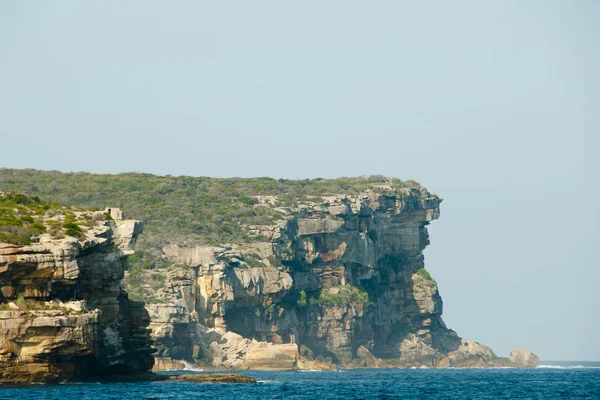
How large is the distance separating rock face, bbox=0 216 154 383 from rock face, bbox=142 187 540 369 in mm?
47233

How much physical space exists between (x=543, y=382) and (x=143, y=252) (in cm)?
6046

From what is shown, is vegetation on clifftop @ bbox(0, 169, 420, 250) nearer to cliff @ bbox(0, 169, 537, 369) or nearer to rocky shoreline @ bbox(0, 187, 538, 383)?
cliff @ bbox(0, 169, 537, 369)

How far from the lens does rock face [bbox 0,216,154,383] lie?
3297 inches

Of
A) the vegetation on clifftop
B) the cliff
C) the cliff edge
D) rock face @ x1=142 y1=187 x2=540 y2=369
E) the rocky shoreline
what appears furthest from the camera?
the vegetation on clifftop

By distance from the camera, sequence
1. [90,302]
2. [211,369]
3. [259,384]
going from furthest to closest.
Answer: [211,369] → [259,384] → [90,302]

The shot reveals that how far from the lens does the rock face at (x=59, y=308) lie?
83750 mm

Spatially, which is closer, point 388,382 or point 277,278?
point 388,382

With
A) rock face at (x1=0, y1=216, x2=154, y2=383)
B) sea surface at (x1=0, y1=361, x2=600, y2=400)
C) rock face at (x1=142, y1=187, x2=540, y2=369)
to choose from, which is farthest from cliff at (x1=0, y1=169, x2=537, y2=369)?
rock face at (x1=0, y1=216, x2=154, y2=383)

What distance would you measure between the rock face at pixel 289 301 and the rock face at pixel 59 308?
155 feet

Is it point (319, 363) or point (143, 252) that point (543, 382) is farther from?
point (143, 252)

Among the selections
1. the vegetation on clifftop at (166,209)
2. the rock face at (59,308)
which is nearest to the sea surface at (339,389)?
the rock face at (59,308)

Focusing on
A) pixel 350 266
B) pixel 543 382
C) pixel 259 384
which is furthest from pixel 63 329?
pixel 350 266

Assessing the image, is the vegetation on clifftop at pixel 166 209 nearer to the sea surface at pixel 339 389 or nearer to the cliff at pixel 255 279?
the cliff at pixel 255 279

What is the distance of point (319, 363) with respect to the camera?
170000 mm
